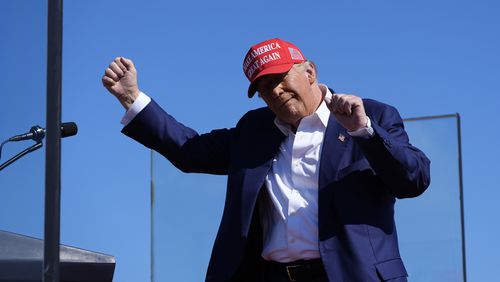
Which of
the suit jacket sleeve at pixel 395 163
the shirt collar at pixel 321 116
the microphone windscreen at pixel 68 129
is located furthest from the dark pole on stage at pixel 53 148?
the shirt collar at pixel 321 116

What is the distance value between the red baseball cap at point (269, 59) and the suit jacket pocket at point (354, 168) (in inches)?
15.3

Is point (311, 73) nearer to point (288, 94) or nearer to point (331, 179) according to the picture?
point (288, 94)

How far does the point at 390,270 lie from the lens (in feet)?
8.05

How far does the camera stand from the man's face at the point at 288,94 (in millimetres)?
2730

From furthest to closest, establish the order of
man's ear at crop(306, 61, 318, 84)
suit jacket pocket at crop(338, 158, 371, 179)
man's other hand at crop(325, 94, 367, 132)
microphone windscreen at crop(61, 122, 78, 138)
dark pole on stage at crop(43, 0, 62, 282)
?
1. man's ear at crop(306, 61, 318, 84)
2. suit jacket pocket at crop(338, 158, 371, 179)
3. man's other hand at crop(325, 94, 367, 132)
4. microphone windscreen at crop(61, 122, 78, 138)
5. dark pole on stage at crop(43, 0, 62, 282)

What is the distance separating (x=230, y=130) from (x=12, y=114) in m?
1.28

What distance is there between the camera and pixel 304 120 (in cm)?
277

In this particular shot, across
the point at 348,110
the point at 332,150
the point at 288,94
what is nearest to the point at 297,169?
the point at 332,150

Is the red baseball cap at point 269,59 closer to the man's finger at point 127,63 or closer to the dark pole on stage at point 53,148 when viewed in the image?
the man's finger at point 127,63

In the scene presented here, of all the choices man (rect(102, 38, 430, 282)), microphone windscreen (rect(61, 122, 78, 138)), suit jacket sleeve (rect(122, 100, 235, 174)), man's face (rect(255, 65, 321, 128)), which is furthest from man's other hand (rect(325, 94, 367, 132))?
microphone windscreen (rect(61, 122, 78, 138))

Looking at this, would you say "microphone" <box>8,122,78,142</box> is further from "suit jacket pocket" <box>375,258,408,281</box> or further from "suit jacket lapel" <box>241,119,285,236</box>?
"suit jacket pocket" <box>375,258,408,281</box>

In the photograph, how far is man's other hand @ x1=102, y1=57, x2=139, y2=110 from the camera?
2699 mm

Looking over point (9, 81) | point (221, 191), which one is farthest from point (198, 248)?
point (9, 81)

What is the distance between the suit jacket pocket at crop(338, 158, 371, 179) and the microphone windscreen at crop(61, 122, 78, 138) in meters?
0.91
